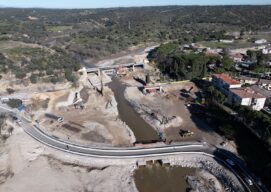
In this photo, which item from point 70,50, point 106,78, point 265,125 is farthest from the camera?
point 70,50

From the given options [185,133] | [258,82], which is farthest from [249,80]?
[185,133]

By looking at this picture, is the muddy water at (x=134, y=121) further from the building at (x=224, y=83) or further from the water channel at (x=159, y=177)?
the building at (x=224, y=83)

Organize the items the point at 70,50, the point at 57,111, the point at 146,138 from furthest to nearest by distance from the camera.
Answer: the point at 70,50
the point at 57,111
the point at 146,138

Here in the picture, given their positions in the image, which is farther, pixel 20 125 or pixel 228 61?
pixel 228 61

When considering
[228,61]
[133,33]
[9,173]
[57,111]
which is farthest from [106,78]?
[133,33]

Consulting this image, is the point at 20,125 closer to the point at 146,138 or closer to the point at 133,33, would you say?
the point at 146,138

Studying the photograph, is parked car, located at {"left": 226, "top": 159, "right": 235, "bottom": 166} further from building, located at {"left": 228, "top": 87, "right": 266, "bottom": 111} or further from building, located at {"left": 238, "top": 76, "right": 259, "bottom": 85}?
building, located at {"left": 238, "top": 76, "right": 259, "bottom": 85}

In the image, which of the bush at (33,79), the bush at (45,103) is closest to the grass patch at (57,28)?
the bush at (33,79)
